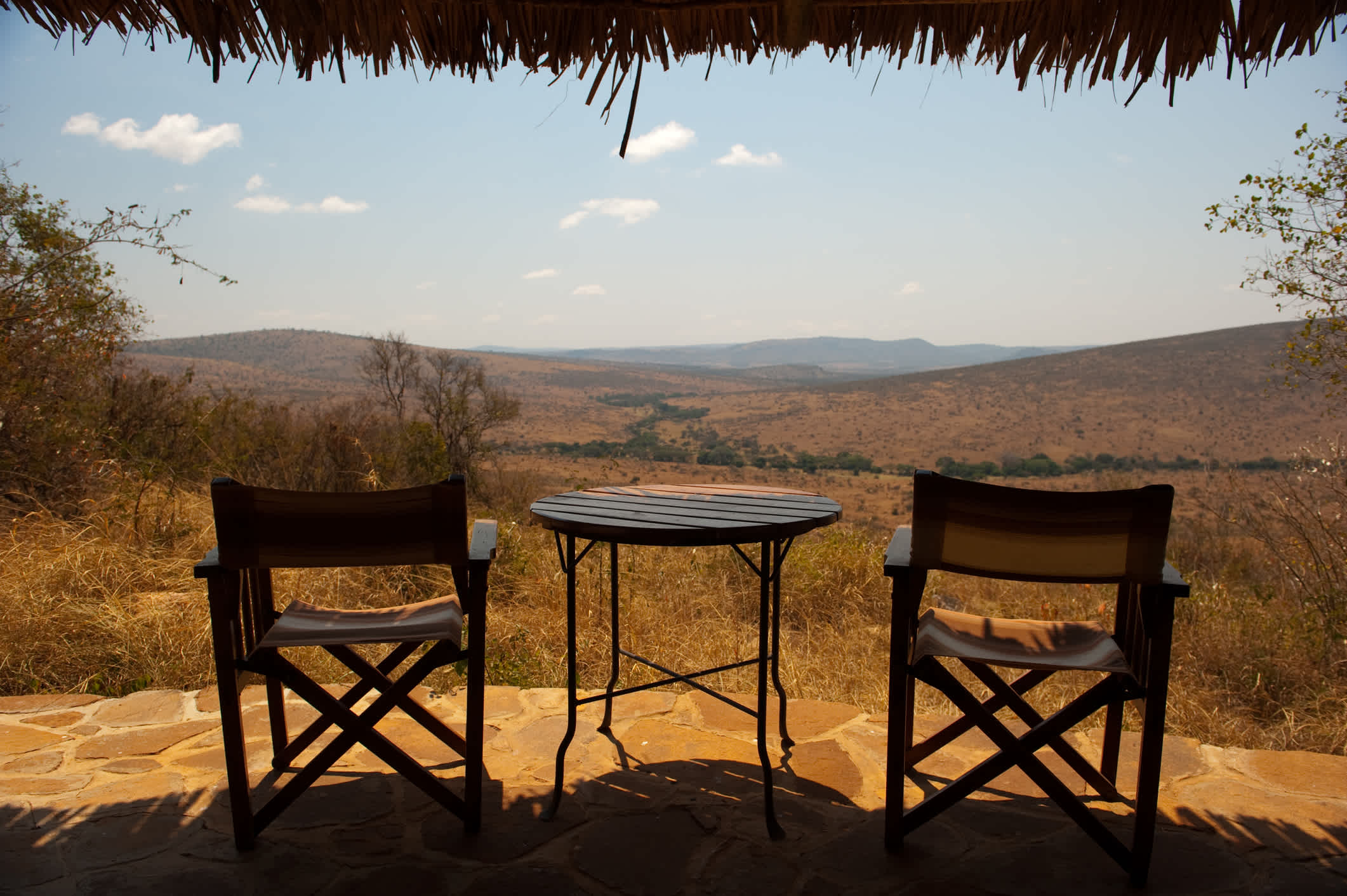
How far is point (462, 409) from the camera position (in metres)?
11.3

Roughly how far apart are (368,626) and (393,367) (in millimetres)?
11667

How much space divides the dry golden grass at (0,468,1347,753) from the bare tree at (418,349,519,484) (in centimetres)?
536

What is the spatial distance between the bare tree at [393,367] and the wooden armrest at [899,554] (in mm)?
11369

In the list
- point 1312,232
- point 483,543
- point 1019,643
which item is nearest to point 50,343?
point 483,543

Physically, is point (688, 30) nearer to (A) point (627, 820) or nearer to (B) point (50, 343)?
(A) point (627, 820)

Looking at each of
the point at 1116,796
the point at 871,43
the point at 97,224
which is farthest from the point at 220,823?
the point at 97,224

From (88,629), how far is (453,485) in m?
2.64

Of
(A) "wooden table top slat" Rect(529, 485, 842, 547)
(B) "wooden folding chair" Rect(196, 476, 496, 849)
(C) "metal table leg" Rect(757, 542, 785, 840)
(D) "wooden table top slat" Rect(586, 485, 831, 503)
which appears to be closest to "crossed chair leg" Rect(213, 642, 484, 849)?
(B) "wooden folding chair" Rect(196, 476, 496, 849)

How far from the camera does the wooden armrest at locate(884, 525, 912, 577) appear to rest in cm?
187

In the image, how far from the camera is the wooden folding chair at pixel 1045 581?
1.80 metres

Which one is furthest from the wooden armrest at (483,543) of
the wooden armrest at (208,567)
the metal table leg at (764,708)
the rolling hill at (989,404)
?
the rolling hill at (989,404)

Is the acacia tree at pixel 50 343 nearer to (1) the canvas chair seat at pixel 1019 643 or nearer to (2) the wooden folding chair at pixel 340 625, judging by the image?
(2) the wooden folding chair at pixel 340 625

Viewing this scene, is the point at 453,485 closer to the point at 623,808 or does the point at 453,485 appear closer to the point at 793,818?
the point at 623,808

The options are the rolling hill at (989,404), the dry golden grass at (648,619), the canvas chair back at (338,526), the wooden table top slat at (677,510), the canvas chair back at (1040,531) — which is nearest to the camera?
the canvas chair back at (1040,531)
